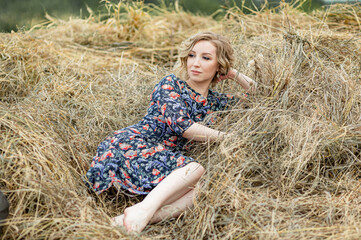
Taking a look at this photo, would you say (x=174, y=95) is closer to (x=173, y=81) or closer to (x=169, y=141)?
(x=173, y=81)

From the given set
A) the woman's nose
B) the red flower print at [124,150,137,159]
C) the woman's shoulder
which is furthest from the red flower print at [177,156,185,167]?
the woman's nose

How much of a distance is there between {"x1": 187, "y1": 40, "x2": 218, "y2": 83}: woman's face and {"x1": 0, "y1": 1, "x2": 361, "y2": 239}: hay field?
0.95 ft

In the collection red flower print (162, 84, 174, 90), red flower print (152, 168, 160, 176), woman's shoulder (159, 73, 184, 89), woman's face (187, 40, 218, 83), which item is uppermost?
woman's face (187, 40, 218, 83)

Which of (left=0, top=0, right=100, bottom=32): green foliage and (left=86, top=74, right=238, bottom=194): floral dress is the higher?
(left=0, top=0, right=100, bottom=32): green foliage

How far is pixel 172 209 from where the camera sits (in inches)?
71.0

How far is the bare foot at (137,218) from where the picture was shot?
1635mm

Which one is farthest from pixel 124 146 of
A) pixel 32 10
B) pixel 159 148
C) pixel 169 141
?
pixel 32 10

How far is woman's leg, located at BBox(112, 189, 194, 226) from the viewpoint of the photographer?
1.75 metres

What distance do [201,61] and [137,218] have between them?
3.29ft

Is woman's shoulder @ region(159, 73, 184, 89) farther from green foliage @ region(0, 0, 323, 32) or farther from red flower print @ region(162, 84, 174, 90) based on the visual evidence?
green foliage @ region(0, 0, 323, 32)

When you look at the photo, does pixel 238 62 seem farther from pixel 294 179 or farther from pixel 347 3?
pixel 347 3

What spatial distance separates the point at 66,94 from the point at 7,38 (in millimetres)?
791

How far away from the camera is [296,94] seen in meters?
2.23

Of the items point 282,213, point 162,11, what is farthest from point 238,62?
point 162,11
